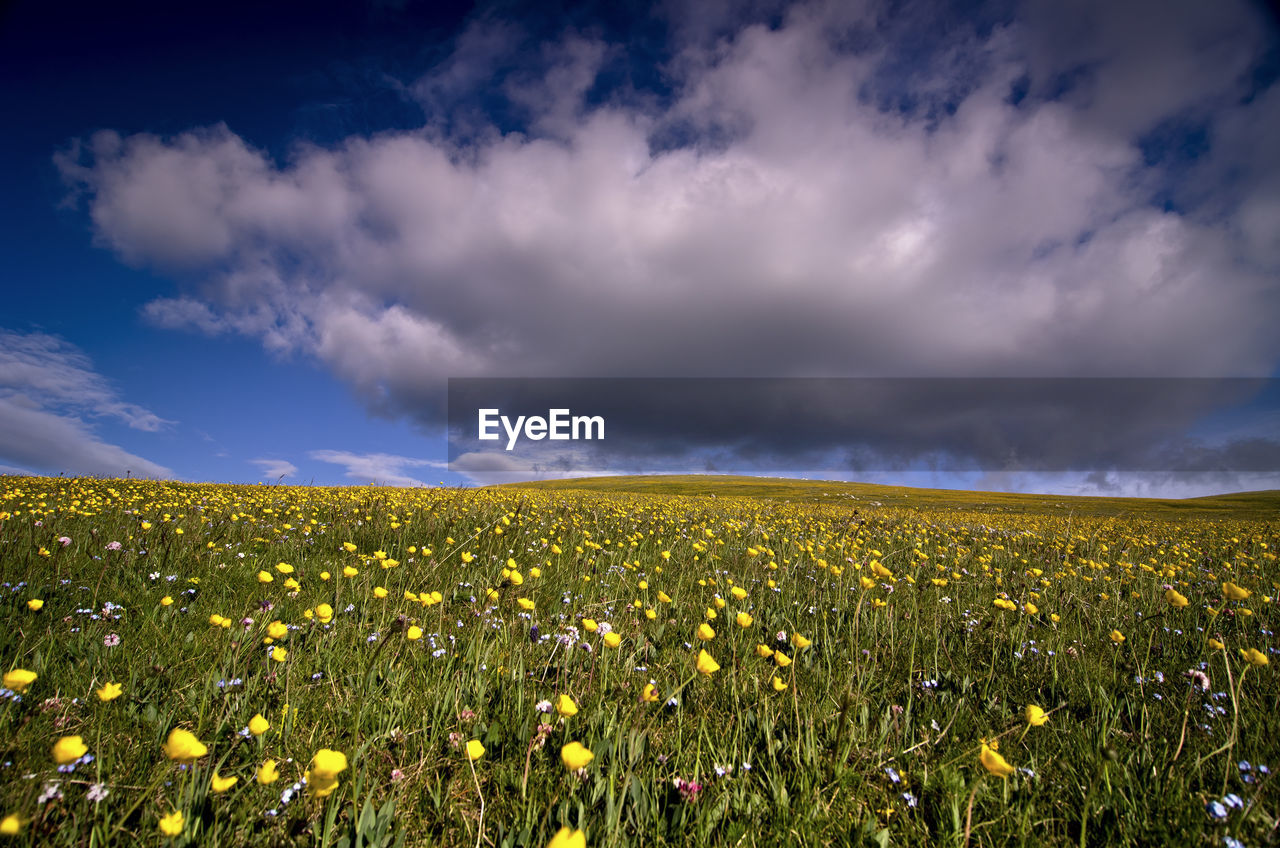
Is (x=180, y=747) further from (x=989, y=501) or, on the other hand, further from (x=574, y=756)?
(x=989, y=501)

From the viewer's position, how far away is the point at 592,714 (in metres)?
2.57

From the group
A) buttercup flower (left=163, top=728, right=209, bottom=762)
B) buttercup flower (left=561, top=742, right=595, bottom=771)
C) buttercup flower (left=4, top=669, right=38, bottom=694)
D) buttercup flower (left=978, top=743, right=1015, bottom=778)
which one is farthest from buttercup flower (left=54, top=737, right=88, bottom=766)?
buttercup flower (left=978, top=743, right=1015, bottom=778)

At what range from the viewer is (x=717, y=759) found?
224 cm

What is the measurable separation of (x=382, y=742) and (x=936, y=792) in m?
2.39

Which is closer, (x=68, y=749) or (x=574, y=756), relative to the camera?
(x=68, y=749)

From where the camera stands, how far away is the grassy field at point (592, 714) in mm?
1876

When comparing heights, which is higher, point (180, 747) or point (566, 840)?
point (180, 747)

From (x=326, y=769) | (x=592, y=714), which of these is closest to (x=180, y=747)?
(x=326, y=769)

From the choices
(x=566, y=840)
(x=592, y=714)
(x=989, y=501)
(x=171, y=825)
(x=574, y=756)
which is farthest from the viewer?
(x=989, y=501)

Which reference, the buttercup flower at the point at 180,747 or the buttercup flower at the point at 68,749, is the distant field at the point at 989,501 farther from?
the buttercup flower at the point at 68,749

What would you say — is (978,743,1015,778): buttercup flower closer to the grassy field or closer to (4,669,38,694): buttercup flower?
A: the grassy field

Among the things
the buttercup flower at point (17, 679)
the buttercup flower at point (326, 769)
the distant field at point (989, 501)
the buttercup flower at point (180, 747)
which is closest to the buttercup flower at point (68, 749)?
the buttercup flower at point (180, 747)

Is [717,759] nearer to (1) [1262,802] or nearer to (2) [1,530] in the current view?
(1) [1262,802]

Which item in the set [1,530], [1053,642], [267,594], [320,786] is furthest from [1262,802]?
[1,530]
